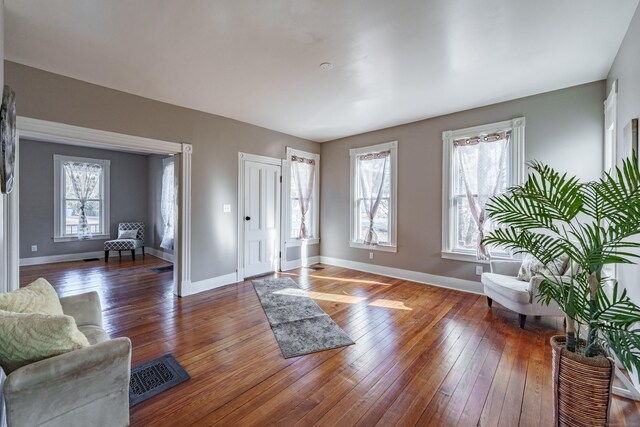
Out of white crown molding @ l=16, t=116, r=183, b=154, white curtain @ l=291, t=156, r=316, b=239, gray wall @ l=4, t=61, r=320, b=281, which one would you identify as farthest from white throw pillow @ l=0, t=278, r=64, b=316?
white curtain @ l=291, t=156, r=316, b=239

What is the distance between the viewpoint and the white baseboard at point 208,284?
12.9ft

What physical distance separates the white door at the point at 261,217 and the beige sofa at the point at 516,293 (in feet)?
11.2

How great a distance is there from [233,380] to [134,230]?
590cm

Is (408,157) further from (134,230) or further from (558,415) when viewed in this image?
(134,230)

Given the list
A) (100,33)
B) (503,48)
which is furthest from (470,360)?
(100,33)

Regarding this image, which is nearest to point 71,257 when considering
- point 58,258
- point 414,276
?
point 58,258

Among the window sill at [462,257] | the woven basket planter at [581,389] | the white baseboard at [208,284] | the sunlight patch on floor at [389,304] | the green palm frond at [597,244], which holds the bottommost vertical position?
the sunlight patch on floor at [389,304]

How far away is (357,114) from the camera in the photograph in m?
4.21

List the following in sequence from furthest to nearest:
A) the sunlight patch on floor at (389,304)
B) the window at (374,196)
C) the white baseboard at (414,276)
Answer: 1. the window at (374,196)
2. the white baseboard at (414,276)
3. the sunlight patch on floor at (389,304)

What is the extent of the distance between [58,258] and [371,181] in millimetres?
6768

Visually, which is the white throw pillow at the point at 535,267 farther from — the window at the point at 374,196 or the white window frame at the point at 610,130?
the window at the point at 374,196

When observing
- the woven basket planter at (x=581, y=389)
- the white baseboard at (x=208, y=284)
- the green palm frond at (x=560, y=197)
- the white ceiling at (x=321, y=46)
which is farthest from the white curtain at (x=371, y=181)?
the woven basket planter at (x=581, y=389)

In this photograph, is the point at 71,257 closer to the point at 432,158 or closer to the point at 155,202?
the point at 155,202

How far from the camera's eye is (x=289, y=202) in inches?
212
